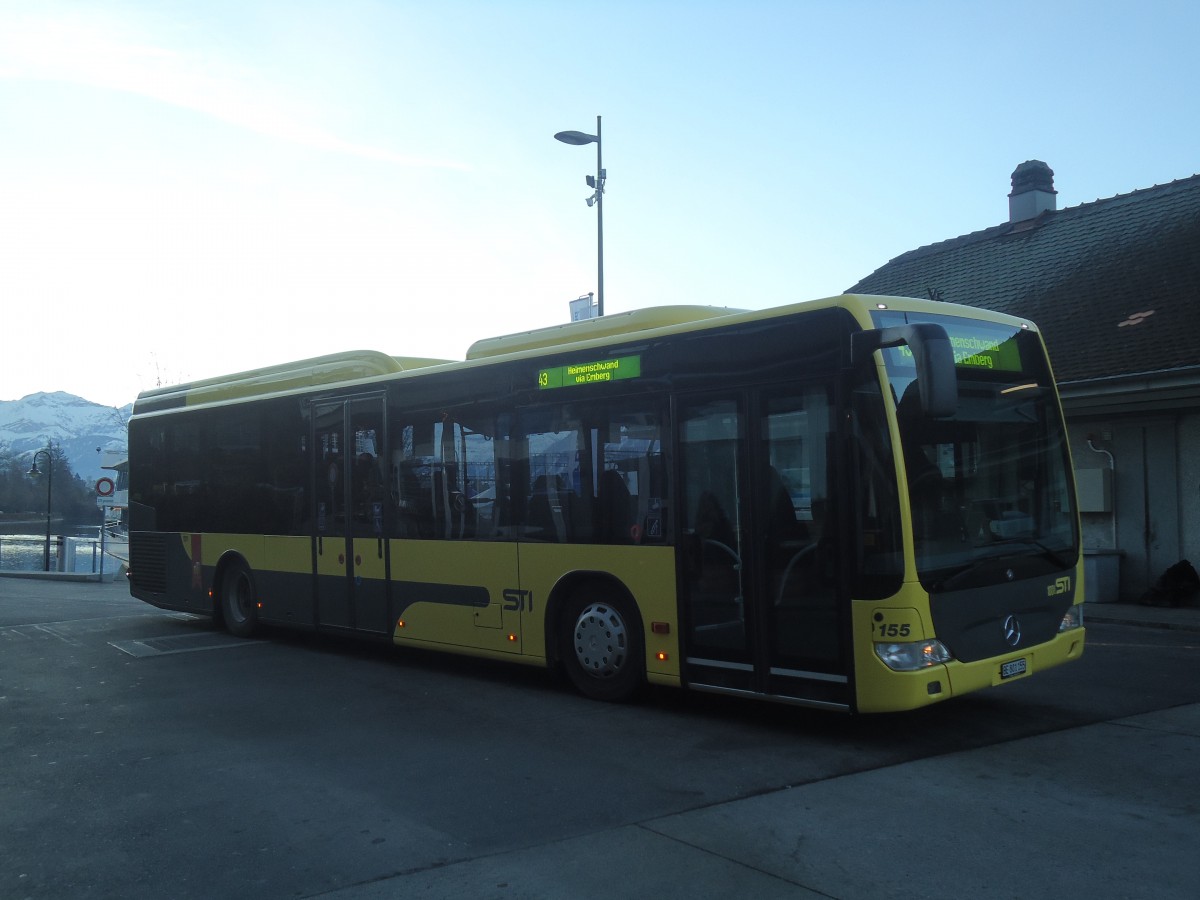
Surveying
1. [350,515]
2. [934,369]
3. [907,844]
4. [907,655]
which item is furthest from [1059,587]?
[350,515]

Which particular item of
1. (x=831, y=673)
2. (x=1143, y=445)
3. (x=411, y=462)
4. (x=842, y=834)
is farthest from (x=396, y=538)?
(x=1143, y=445)

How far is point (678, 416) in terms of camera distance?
827 centimetres

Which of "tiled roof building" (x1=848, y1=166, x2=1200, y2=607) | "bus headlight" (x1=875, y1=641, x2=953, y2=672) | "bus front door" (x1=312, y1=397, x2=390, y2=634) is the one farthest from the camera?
"tiled roof building" (x1=848, y1=166, x2=1200, y2=607)

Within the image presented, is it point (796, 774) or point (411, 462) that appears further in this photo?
point (411, 462)

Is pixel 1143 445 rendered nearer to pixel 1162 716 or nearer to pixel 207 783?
pixel 1162 716

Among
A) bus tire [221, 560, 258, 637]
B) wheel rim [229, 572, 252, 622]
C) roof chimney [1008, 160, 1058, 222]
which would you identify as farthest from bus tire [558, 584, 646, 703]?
A: roof chimney [1008, 160, 1058, 222]

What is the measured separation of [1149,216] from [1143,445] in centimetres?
503

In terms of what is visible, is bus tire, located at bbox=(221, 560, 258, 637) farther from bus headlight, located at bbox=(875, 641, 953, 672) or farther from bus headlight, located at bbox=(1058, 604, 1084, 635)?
bus headlight, located at bbox=(1058, 604, 1084, 635)

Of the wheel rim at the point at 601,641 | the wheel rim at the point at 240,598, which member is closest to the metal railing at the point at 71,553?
the wheel rim at the point at 240,598

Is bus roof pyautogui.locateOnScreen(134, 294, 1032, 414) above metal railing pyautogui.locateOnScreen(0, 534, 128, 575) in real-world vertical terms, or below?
above

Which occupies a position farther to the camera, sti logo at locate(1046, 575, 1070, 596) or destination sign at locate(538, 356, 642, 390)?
destination sign at locate(538, 356, 642, 390)

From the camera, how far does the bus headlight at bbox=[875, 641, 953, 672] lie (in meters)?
6.82

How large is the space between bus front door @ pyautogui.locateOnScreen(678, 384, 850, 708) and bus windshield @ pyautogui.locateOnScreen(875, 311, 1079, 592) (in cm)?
55

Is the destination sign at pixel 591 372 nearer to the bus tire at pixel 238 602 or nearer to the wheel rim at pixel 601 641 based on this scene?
the wheel rim at pixel 601 641
